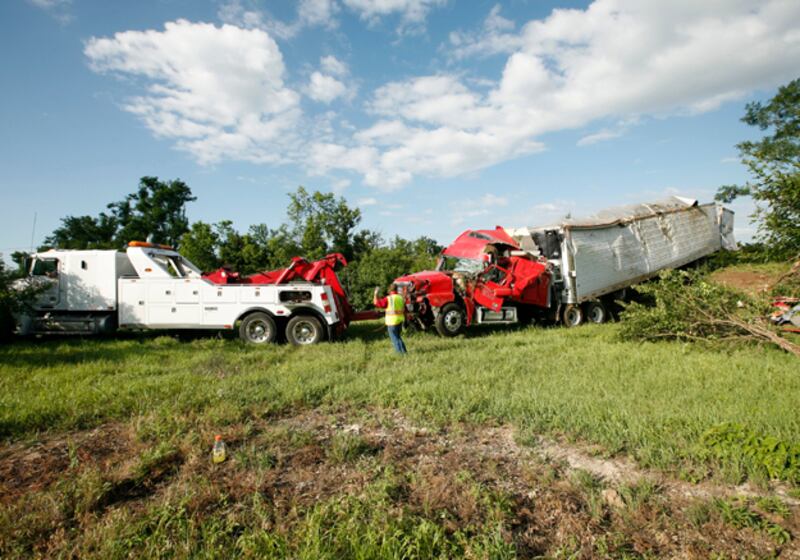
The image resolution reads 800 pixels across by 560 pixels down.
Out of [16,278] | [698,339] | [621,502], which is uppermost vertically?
[16,278]

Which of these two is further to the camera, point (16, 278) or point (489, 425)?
point (16, 278)

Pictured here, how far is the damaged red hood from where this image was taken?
1231cm

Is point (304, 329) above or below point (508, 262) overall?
below

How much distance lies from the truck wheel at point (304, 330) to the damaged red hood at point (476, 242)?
461 centimetres

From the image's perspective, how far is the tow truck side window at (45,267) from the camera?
10.7 meters

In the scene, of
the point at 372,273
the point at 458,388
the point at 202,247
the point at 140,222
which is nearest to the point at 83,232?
the point at 140,222

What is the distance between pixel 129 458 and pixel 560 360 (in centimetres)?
635

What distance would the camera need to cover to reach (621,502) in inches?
124

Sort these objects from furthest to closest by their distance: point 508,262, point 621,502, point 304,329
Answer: point 508,262 < point 304,329 < point 621,502

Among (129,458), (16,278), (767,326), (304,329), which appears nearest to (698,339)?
(767,326)

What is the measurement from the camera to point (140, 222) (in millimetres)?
46156

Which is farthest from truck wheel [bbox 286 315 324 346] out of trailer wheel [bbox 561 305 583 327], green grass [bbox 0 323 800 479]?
trailer wheel [bbox 561 305 583 327]

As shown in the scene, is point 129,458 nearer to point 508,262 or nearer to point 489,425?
point 489,425

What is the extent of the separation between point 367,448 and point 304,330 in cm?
650
